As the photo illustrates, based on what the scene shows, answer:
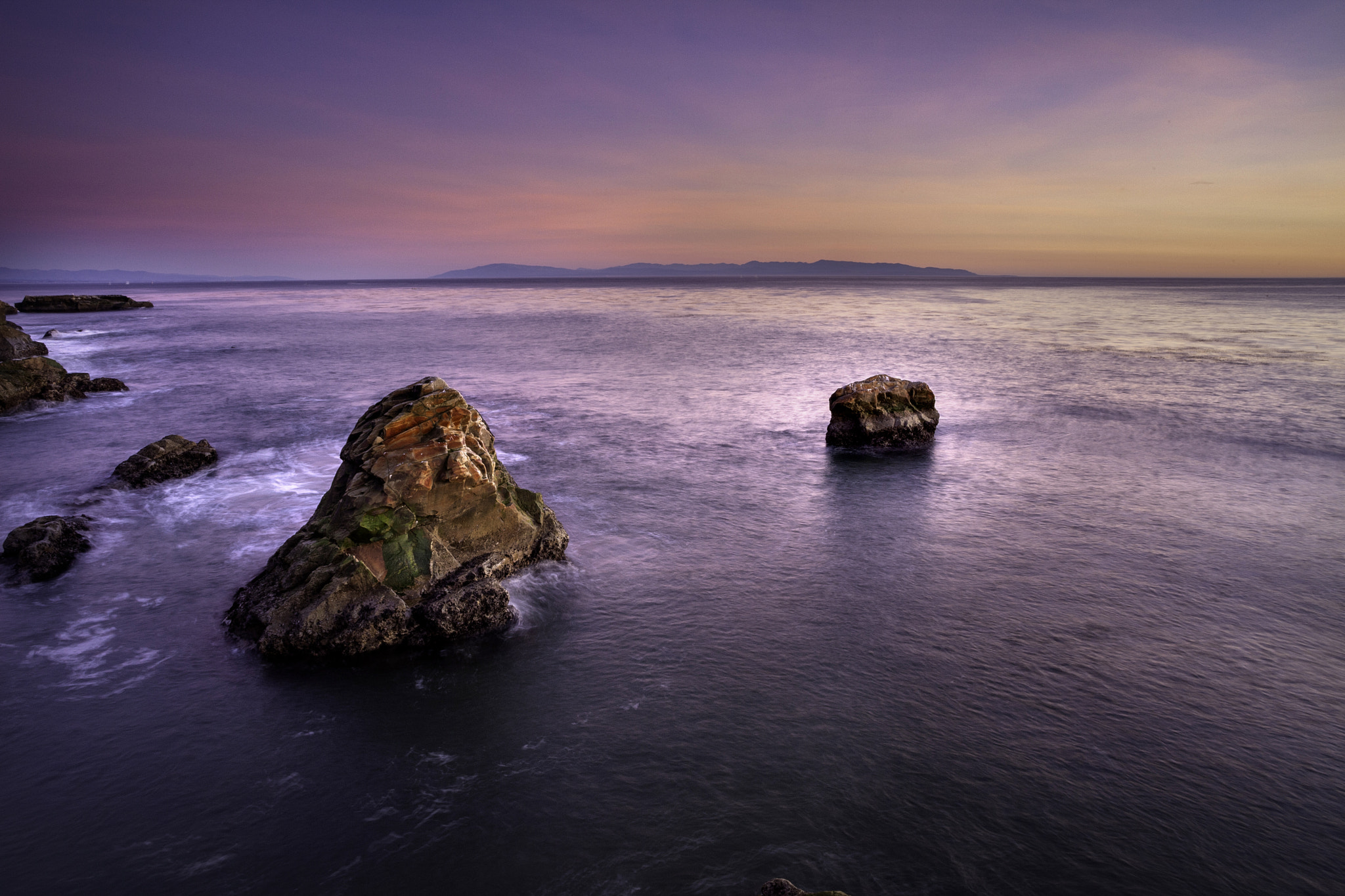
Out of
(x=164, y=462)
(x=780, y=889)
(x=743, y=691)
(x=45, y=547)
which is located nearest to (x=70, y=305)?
(x=164, y=462)

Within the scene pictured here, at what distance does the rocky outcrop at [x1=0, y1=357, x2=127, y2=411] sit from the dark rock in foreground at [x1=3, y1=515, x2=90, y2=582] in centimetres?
2204

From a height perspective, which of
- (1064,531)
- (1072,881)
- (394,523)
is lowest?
(1072,881)

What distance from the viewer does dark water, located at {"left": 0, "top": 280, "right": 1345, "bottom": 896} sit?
870 cm

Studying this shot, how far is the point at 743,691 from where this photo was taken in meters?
11.9

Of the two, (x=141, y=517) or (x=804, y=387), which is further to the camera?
(x=804, y=387)

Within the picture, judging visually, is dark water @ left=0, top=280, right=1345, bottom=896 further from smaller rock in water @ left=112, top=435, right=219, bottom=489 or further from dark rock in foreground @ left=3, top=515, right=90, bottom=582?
smaller rock in water @ left=112, top=435, right=219, bottom=489

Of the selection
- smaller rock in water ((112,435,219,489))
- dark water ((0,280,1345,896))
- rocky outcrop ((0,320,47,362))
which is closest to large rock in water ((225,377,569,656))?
dark water ((0,280,1345,896))

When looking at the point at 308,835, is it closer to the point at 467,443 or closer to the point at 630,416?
the point at 467,443

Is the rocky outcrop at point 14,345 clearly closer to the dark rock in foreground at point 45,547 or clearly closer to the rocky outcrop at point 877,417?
the dark rock in foreground at point 45,547

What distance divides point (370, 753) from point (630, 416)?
24.9m

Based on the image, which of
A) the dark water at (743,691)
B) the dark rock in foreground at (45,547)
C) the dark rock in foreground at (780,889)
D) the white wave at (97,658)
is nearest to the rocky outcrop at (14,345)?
the dark water at (743,691)

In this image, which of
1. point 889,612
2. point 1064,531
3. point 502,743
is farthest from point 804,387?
point 502,743

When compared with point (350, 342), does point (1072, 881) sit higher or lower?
lower

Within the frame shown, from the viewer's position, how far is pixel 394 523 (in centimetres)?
1416
